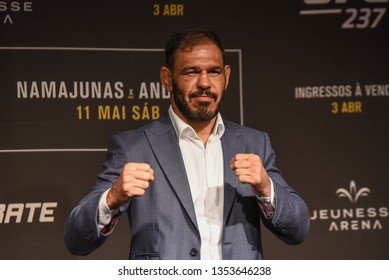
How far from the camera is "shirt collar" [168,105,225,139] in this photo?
234 centimetres

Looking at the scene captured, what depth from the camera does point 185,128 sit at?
2336 mm

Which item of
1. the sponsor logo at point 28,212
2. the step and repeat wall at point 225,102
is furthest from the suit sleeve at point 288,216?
the sponsor logo at point 28,212

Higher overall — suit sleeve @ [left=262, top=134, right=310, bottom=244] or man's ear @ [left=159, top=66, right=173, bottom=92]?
man's ear @ [left=159, top=66, right=173, bottom=92]

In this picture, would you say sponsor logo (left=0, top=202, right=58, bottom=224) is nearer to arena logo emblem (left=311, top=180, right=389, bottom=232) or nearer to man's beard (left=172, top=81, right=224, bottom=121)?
man's beard (left=172, top=81, right=224, bottom=121)

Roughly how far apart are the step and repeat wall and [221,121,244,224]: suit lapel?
1037 millimetres

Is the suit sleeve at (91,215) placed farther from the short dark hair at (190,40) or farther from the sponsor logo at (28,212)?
the sponsor logo at (28,212)

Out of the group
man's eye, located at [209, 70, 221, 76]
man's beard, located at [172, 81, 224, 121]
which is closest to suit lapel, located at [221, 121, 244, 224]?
man's beard, located at [172, 81, 224, 121]

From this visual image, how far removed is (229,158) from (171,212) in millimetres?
295

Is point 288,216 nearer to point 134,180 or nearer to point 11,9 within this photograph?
point 134,180

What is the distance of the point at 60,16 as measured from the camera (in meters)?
3.25

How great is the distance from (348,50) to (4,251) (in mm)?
2138

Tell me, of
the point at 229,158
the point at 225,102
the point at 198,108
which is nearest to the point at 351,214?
the point at 225,102

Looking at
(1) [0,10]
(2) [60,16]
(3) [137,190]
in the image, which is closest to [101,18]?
(2) [60,16]
